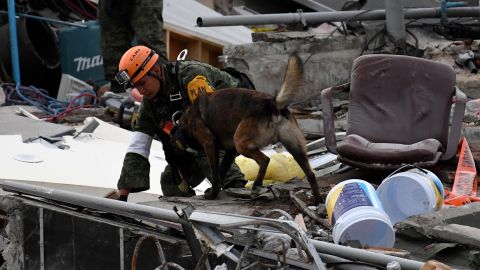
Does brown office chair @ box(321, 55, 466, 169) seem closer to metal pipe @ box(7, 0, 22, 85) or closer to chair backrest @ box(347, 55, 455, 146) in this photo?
chair backrest @ box(347, 55, 455, 146)

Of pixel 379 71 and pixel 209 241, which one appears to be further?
pixel 379 71

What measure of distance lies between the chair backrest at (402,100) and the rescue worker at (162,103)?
96 centimetres

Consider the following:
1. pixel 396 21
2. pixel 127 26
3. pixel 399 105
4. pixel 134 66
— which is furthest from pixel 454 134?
pixel 127 26

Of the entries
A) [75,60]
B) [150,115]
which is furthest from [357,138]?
[75,60]

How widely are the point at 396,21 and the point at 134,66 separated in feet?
13.6

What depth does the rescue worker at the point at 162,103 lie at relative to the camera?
193 inches

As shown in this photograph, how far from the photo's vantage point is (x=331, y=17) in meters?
8.45

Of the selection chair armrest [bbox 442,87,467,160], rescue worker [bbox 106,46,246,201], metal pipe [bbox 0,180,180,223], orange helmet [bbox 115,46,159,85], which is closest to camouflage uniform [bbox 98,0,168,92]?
rescue worker [bbox 106,46,246,201]

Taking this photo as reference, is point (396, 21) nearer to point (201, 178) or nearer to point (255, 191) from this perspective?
point (201, 178)

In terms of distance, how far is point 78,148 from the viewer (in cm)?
686

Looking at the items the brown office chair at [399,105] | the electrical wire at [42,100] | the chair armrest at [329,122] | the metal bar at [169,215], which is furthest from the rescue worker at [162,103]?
the electrical wire at [42,100]

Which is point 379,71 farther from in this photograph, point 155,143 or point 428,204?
point 155,143

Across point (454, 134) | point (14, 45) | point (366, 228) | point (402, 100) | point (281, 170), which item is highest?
point (366, 228)

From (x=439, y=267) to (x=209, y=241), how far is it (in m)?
0.87
